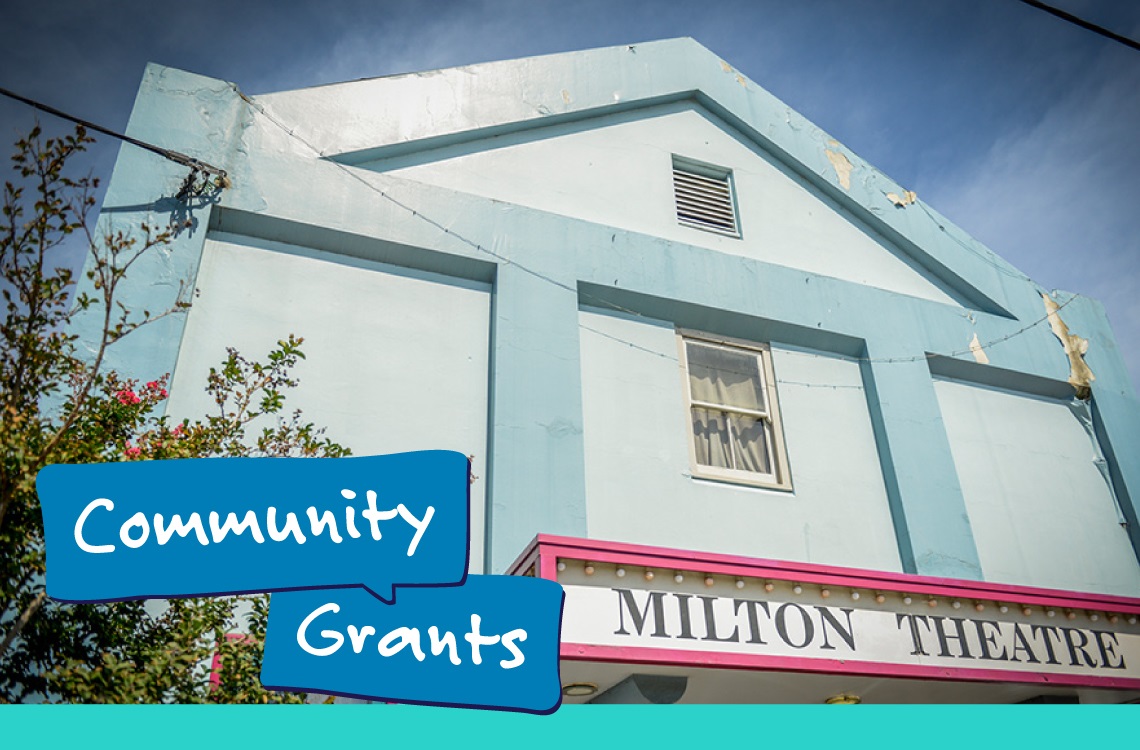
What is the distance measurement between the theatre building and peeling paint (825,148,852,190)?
0.09 m

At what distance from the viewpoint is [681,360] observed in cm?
952

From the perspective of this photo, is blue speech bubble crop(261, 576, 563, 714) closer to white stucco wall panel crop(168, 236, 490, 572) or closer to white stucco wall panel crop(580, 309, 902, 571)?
white stucco wall panel crop(168, 236, 490, 572)

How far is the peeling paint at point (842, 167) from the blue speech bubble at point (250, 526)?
9.24 meters

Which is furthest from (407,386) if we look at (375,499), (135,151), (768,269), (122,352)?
(375,499)

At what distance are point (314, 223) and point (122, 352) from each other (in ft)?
6.46

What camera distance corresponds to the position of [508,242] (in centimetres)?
918

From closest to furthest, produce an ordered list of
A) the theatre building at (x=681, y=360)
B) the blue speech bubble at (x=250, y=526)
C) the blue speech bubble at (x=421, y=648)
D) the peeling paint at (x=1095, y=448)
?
1. the blue speech bubble at (x=250, y=526)
2. the blue speech bubble at (x=421, y=648)
3. the theatre building at (x=681, y=360)
4. the peeling paint at (x=1095, y=448)

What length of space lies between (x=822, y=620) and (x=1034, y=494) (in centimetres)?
499

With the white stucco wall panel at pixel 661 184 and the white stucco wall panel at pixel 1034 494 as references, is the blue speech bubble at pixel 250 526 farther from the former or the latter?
the white stucco wall panel at pixel 1034 494

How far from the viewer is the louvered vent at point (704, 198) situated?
34.6ft

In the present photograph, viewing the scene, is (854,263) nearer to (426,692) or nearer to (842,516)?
(842,516)

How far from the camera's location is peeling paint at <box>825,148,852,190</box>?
1140 centimetres

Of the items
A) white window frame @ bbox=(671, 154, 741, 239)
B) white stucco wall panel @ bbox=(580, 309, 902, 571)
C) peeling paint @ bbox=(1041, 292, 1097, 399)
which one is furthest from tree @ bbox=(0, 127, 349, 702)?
peeling paint @ bbox=(1041, 292, 1097, 399)

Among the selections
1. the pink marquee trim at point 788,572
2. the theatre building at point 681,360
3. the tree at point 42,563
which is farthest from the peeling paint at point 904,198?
the tree at point 42,563
